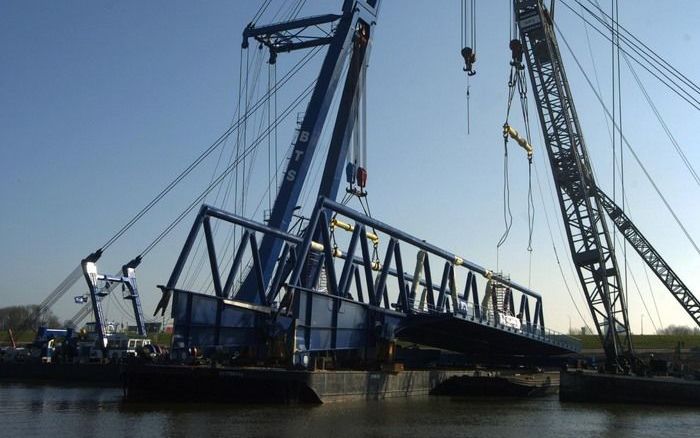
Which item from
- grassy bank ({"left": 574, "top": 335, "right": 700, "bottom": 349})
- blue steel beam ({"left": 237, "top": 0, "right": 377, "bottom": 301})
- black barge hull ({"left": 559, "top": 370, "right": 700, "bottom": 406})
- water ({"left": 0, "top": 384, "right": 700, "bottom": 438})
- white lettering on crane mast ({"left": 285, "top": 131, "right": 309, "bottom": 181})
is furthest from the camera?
grassy bank ({"left": 574, "top": 335, "right": 700, "bottom": 349})

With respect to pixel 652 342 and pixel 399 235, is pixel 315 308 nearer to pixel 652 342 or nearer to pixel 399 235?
pixel 399 235

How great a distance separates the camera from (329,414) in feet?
100

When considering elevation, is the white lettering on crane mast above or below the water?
above

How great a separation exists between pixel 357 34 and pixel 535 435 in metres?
30.5

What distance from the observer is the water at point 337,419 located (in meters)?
25.2

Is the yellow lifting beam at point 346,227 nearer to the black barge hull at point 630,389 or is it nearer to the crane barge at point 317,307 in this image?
the crane barge at point 317,307

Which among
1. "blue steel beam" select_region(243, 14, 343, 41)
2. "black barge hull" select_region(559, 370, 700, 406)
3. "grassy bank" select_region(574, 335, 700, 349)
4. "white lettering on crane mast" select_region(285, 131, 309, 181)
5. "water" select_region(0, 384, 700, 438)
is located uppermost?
"blue steel beam" select_region(243, 14, 343, 41)

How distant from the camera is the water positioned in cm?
2516

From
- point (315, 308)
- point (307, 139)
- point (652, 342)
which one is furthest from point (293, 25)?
point (652, 342)

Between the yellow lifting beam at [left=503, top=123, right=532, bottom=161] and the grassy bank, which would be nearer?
the yellow lifting beam at [left=503, top=123, right=532, bottom=161]

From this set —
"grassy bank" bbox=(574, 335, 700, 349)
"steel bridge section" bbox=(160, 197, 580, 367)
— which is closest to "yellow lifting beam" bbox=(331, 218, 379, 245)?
"steel bridge section" bbox=(160, 197, 580, 367)

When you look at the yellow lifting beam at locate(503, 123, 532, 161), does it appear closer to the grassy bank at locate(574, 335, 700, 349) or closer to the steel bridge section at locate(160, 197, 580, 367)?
the steel bridge section at locate(160, 197, 580, 367)

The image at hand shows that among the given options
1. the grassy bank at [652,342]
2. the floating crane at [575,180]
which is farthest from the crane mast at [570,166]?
the grassy bank at [652,342]

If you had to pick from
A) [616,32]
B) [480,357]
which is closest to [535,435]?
[616,32]
